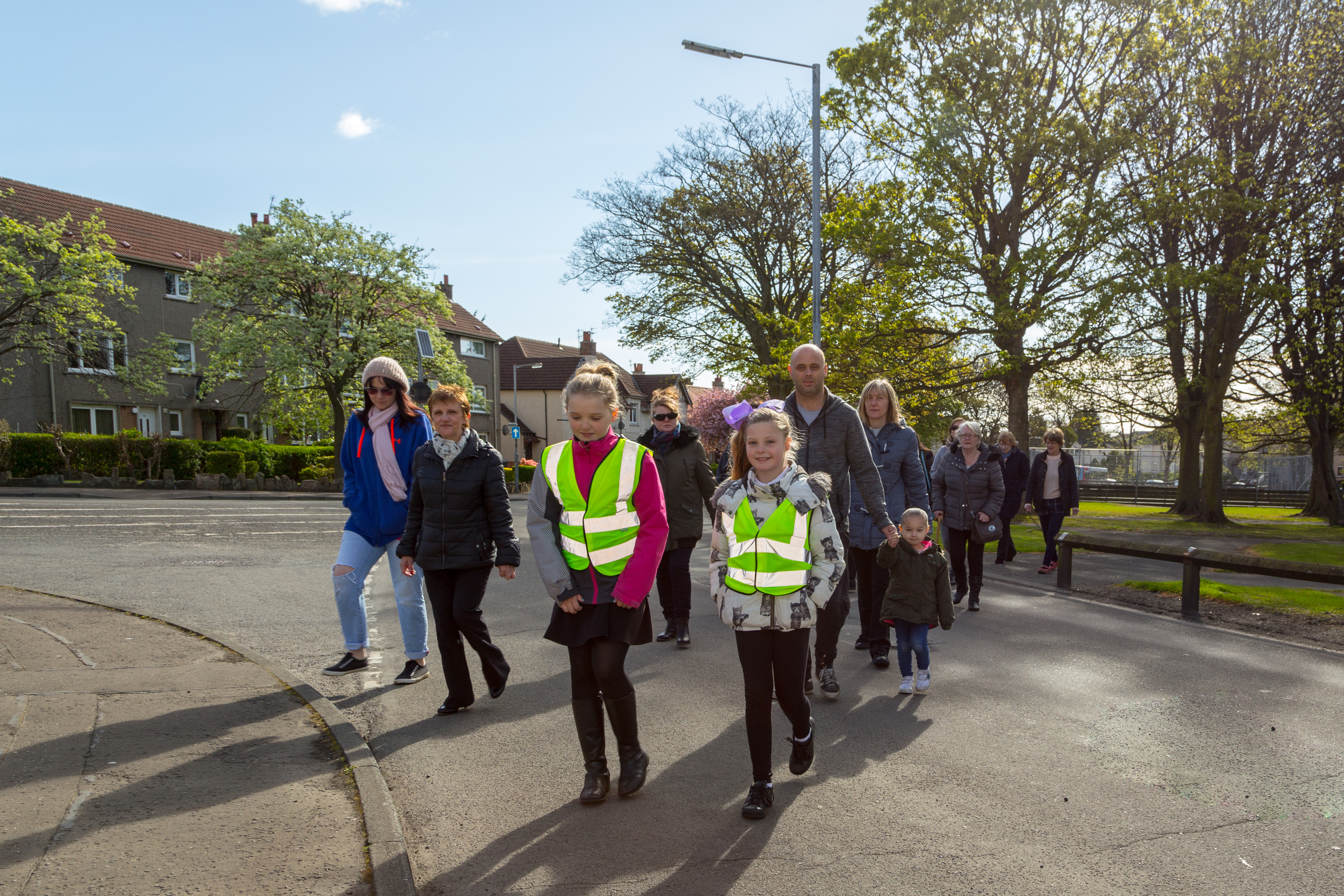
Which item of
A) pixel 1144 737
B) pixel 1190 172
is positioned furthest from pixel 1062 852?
pixel 1190 172

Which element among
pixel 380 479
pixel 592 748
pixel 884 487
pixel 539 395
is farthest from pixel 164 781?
pixel 539 395

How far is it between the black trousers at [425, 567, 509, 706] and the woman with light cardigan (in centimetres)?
127

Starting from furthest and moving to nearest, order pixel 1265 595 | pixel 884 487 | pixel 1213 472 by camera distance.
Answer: pixel 1213 472 → pixel 1265 595 → pixel 884 487

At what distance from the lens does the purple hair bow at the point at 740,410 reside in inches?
184

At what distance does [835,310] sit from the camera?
67.6 feet

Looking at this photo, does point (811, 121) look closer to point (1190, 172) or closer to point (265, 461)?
point (1190, 172)

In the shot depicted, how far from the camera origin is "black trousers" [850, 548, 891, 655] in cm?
642

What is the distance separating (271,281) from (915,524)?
32.8 meters

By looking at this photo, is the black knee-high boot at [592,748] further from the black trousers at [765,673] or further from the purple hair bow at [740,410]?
the purple hair bow at [740,410]

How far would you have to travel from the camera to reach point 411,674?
594 cm

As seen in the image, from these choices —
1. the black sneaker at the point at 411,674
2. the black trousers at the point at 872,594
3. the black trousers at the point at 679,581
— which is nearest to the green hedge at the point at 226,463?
the black trousers at the point at 679,581

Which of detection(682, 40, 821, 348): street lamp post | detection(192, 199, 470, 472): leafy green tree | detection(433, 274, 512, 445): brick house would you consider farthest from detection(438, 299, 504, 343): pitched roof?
detection(682, 40, 821, 348): street lamp post

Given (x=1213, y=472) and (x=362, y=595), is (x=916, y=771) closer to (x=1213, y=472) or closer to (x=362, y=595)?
(x=362, y=595)

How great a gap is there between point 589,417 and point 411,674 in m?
2.88
